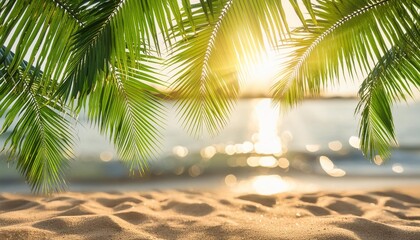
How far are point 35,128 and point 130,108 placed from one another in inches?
24.8

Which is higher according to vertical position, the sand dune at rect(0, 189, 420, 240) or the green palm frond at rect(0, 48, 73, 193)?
the green palm frond at rect(0, 48, 73, 193)

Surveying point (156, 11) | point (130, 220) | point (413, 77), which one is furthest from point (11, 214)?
point (413, 77)

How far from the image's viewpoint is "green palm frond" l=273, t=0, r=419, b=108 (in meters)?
2.79

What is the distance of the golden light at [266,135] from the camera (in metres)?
14.1

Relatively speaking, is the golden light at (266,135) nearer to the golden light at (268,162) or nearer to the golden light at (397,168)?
the golden light at (268,162)

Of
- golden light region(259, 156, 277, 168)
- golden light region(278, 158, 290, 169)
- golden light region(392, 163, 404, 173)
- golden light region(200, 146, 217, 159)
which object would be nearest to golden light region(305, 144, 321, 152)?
golden light region(259, 156, 277, 168)

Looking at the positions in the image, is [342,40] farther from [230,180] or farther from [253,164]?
[253,164]

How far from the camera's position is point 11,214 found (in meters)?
4.55

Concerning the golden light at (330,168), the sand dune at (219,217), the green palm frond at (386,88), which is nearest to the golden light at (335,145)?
the golden light at (330,168)

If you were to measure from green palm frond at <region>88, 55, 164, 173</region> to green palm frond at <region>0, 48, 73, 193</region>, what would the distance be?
256 millimetres

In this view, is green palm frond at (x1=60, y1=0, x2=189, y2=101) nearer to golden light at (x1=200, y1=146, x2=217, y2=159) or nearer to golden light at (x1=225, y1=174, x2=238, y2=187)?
golden light at (x1=225, y1=174, x2=238, y2=187)

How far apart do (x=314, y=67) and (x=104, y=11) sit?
1.62 meters

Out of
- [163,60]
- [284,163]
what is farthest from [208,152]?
[163,60]

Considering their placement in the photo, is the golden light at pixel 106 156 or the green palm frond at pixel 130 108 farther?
the golden light at pixel 106 156
